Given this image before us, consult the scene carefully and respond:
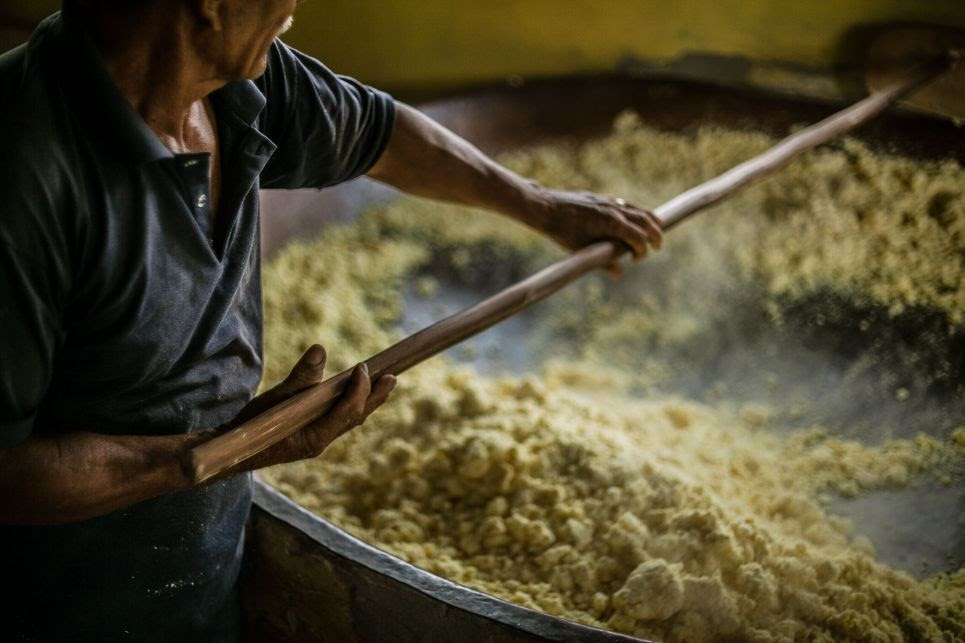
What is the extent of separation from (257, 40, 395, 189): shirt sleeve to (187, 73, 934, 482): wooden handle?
29 cm

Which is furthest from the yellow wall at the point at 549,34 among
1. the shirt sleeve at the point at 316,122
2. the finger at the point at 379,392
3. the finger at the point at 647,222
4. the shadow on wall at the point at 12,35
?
the finger at the point at 379,392

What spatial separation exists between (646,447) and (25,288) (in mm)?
1352

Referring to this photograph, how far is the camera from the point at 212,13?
3.00ft

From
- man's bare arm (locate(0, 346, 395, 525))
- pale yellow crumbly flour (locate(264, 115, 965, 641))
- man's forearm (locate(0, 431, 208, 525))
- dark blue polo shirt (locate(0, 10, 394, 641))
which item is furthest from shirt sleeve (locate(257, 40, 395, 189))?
pale yellow crumbly flour (locate(264, 115, 965, 641))

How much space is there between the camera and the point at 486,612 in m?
1.18

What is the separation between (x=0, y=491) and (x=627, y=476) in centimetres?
103

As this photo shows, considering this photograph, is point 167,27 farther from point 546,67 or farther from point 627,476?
point 546,67

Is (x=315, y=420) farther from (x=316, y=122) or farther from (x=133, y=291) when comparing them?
(x=316, y=122)

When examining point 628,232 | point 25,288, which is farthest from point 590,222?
point 25,288

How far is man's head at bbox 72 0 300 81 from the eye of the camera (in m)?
0.91

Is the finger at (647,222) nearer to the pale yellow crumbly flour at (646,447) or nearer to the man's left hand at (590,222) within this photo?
the man's left hand at (590,222)

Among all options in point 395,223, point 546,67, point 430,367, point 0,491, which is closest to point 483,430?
point 430,367

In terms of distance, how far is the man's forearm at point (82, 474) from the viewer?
96 centimetres

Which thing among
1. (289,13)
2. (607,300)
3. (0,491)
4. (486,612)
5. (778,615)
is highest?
(607,300)
